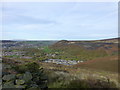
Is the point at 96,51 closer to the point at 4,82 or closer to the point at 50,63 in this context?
the point at 50,63

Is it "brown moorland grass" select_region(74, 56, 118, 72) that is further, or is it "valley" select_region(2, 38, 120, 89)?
"valley" select_region(2, 38, 120, 89)

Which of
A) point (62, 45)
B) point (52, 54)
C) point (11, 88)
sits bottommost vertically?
point (11, 88)

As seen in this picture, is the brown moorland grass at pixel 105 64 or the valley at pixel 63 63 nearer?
the brown moorland grass at pixel 105 64

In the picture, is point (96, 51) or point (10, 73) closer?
point (96, 51)

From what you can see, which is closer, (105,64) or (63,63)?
(105,64)

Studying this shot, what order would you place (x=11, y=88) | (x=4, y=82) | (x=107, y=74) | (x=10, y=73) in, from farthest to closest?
(x=10, y=73)
(x=4, y=82)
(x=11, y=88)
(x=107, y=74)

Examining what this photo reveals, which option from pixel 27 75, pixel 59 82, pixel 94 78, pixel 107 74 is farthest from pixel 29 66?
pixel 107 74

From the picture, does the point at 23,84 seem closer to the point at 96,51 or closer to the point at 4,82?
the point at 4,82

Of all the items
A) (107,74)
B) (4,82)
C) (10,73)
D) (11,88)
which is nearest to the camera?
(107,74)

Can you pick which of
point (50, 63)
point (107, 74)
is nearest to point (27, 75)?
point (50, 63)

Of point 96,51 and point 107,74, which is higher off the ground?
point 96,51
